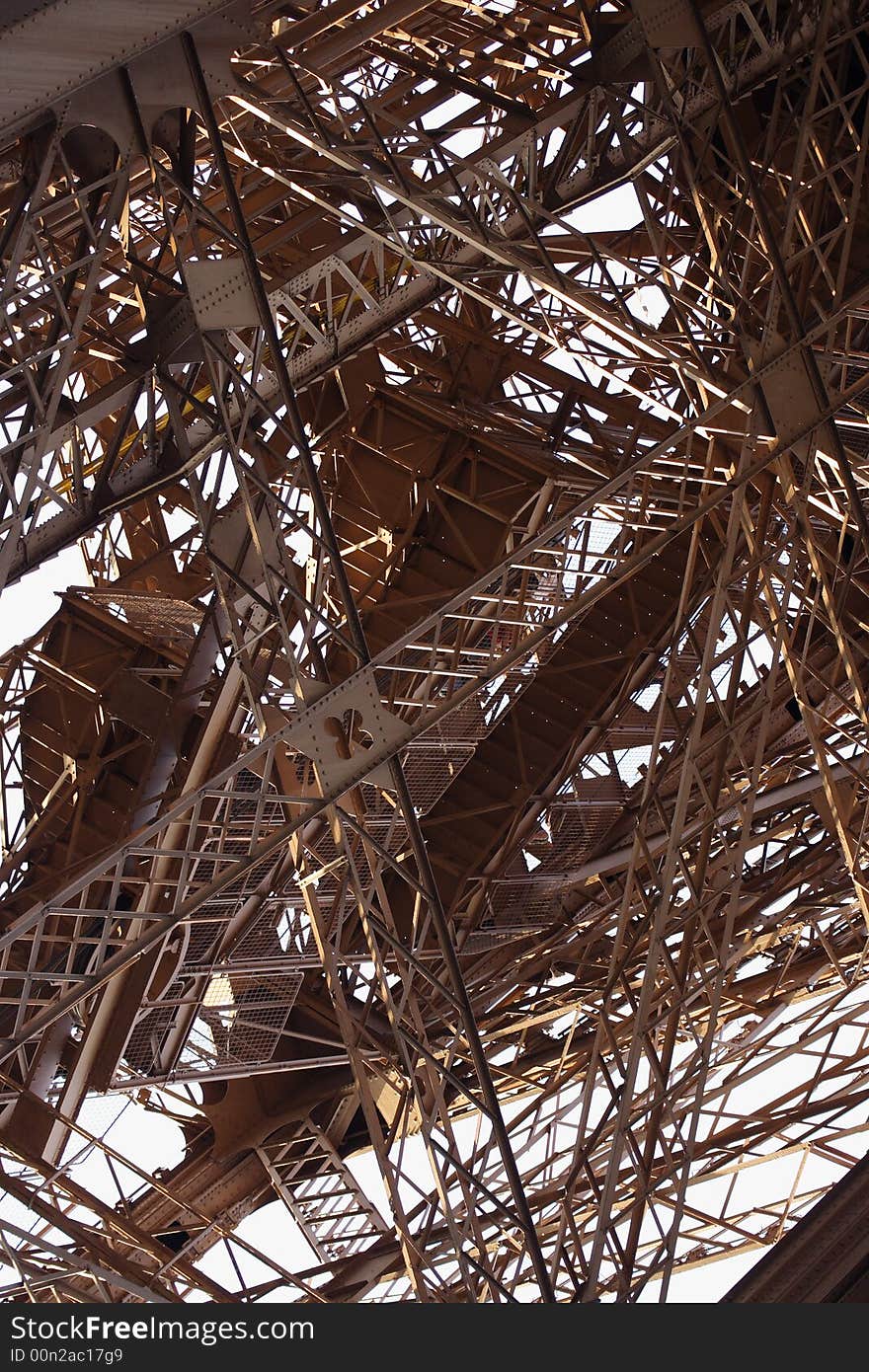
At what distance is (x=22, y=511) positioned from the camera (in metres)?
9.95

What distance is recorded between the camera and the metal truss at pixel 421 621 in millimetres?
10961

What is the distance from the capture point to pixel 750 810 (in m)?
12.9

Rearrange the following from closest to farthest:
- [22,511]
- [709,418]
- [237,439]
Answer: [22,511] < [237,439] < [709,418]

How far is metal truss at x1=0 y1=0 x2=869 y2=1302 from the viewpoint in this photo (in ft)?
36.0

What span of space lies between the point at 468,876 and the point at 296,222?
682cm

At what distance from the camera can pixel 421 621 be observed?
12188mm

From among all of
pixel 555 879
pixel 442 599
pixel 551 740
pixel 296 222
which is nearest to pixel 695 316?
pixel 296 222

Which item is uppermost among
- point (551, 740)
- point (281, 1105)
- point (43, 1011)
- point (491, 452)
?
point (491, 452)

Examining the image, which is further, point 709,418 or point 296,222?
point 296,222

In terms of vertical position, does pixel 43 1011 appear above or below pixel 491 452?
below

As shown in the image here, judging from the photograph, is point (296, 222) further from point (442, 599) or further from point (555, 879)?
point (555, 879)

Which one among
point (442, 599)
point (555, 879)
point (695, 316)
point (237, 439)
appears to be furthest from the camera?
point (555, 879)

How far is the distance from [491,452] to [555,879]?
441 centimetres

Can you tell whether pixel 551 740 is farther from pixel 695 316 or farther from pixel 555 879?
pixel 695 316
